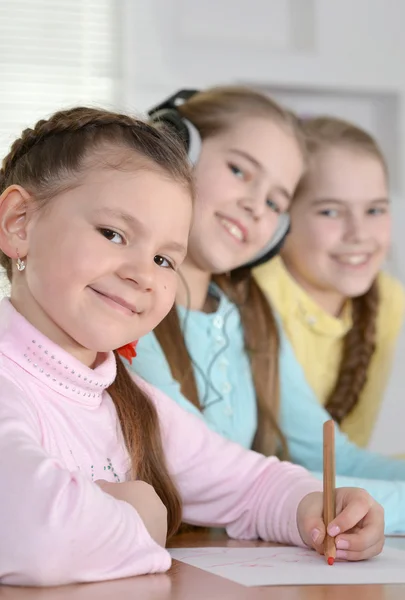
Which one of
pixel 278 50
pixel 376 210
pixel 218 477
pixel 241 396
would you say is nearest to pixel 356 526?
pixel 218 477

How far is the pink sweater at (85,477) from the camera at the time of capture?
665 mm

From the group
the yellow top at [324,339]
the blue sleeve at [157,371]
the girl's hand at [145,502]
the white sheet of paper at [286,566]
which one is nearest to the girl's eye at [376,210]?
the yellow top at [324,339]

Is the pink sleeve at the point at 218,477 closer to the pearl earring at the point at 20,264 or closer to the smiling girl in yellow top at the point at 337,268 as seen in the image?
the pearl earring at the point at 20,264

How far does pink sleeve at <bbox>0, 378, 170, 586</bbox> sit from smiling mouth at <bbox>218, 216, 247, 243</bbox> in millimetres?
803

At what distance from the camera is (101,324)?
84 centimetres

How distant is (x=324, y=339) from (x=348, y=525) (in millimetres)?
892

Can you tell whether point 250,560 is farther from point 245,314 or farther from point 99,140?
point 245,314

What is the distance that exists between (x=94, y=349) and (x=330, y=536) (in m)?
0.28

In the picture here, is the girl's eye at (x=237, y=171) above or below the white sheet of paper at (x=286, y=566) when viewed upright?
above

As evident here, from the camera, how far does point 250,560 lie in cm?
81

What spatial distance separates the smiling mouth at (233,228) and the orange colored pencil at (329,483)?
0.69 metres

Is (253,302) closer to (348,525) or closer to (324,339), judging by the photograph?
(324,339)

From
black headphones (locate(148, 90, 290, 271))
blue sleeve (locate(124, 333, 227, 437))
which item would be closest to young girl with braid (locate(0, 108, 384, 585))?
blue sleeve (locate(124, 333, 227, 437))

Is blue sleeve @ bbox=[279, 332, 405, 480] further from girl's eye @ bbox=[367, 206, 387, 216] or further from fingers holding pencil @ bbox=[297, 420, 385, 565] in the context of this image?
fingers holding pencil @ bbox=[297, 420, 385, 565]
